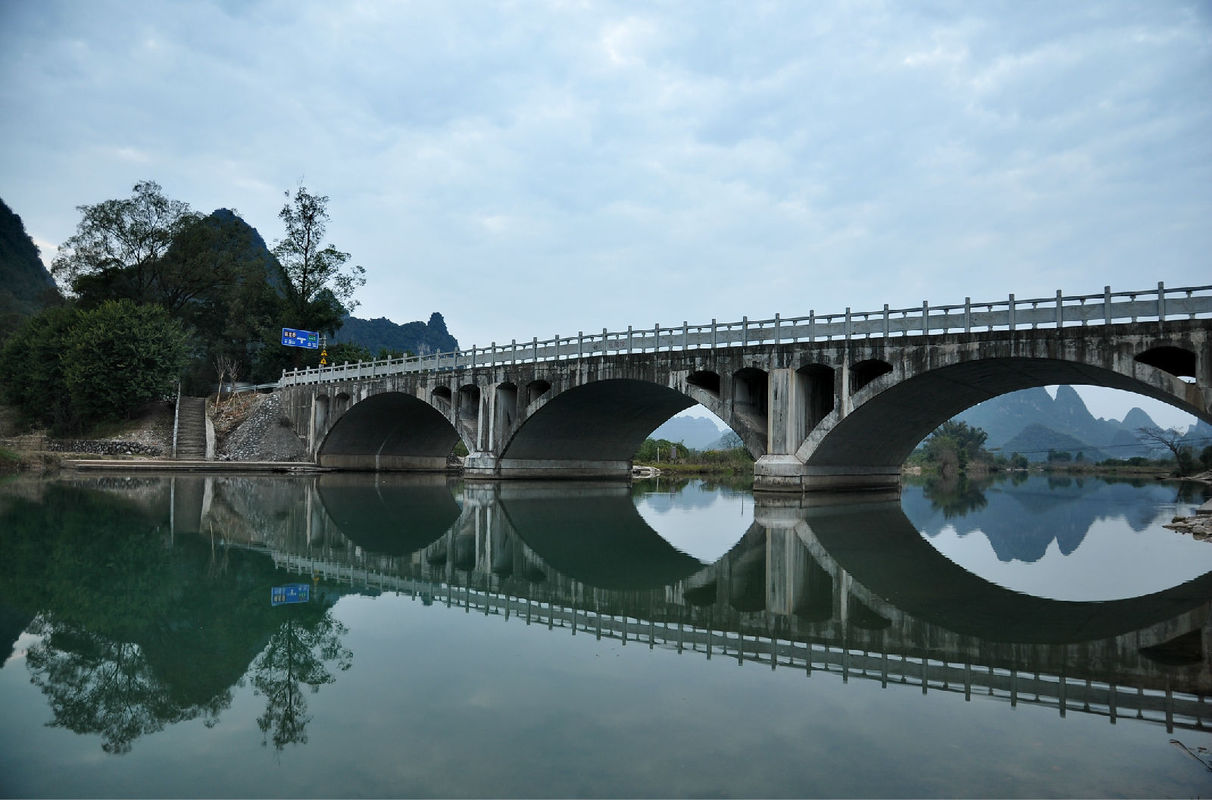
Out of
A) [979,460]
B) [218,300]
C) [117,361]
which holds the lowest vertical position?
[979,460]

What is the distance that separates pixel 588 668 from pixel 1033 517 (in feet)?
95.0

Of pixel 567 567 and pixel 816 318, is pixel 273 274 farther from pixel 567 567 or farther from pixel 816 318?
pixel 567 567

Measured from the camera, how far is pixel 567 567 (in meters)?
16.0

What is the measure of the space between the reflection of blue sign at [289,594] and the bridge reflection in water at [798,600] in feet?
3.36

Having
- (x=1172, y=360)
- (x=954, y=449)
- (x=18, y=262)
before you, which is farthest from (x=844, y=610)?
(x=18, y=262)

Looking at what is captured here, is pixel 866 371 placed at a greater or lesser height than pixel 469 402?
greater

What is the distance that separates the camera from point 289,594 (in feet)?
40.6

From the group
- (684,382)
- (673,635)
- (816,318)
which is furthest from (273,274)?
(673,635)

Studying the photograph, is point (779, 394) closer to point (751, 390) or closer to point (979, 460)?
point (751, 390)

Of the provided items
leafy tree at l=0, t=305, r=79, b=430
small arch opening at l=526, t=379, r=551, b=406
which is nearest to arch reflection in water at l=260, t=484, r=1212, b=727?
small arch opening at l=526, t=379, r=551, b=406

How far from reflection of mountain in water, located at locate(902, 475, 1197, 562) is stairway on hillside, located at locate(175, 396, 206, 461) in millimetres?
47444

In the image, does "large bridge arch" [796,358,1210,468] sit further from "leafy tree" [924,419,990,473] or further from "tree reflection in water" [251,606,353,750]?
"leafy tree" [924,419,990,473]

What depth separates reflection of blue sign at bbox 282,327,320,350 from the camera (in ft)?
209

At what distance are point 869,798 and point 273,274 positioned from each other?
86.2 metres
